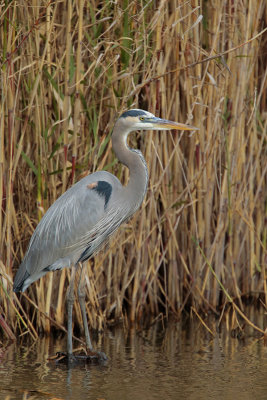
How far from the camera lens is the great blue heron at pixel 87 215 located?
432cm

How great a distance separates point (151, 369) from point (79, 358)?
0.45m

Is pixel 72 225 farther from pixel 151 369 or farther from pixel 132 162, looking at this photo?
pixel 151 369

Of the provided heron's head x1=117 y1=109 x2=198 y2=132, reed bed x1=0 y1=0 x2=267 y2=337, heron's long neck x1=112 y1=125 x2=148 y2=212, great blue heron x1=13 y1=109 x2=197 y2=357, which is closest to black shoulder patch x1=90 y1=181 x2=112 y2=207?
great blue heron x1=13 y1=109 x2=197 y2=357

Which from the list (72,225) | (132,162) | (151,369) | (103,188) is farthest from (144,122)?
(151,369)

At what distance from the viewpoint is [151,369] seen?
410cm

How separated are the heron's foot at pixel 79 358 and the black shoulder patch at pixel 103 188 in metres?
0.86

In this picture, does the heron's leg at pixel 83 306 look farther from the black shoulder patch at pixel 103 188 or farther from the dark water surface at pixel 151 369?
the black shoulder patch at pixel 103 188

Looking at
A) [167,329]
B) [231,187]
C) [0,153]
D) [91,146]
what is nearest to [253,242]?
[231,187]

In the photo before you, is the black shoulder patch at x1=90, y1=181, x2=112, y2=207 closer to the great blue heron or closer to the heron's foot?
the great blue heron

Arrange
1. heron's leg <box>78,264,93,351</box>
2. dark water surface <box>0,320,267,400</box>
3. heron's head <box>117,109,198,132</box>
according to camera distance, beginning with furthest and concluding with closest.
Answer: heron's leg <box>78,264,93,351</box> < heron's head <box>117,109,198,132</box> < dark water surface <box>0,320,267,400</box>

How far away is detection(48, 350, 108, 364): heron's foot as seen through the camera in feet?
14.0

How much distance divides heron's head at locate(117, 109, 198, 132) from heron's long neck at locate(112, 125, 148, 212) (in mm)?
73

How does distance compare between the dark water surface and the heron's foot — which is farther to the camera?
the heron's foot

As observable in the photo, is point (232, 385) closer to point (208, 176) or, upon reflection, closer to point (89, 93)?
point (208, 176)
